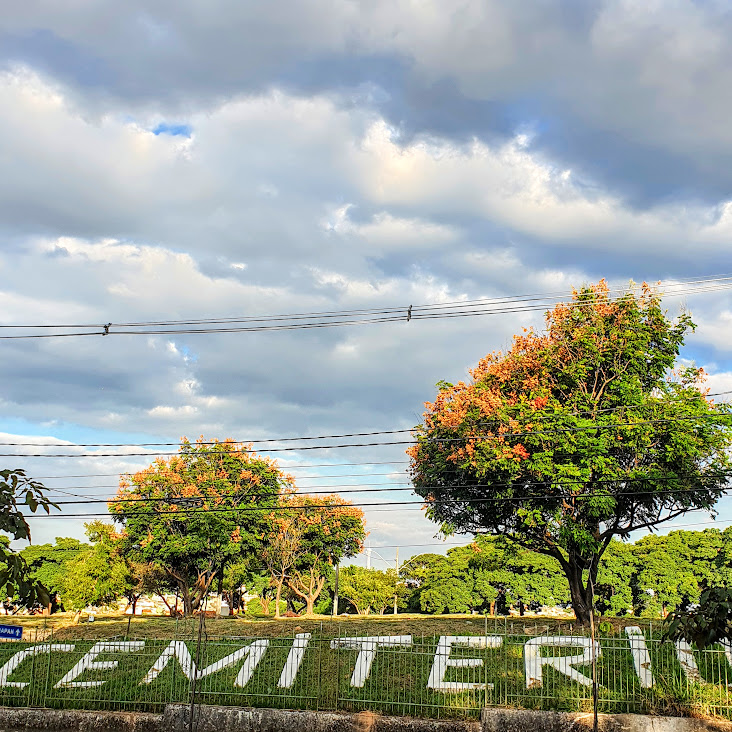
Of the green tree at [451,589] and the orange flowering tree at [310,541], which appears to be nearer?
the orange flowering tree at [310,541]

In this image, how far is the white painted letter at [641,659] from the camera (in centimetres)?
1648

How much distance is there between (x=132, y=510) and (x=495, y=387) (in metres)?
21.7

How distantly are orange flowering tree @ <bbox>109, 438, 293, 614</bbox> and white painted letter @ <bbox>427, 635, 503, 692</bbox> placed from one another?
17855mm

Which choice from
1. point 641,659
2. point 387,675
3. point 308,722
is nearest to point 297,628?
point 387,675

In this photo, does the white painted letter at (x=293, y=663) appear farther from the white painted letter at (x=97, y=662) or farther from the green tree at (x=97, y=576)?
the green tree at (x=97, y=576)

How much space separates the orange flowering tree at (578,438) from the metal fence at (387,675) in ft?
18.0

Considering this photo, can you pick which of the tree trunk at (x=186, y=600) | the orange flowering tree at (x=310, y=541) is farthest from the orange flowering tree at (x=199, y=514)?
the orange flowering tree at (x=310, y=541)

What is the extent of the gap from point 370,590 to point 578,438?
98.2 feet

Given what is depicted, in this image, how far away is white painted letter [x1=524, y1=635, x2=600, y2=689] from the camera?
1683 cm

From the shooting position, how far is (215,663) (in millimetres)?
19625

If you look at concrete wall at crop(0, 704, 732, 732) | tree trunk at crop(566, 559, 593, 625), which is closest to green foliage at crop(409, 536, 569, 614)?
tree trunk at crop(566, 559, 593, 625)

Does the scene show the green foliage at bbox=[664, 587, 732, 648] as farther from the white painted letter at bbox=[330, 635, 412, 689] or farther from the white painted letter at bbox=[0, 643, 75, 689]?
the white painted letter at bbox=[0, 643, 75, 689]

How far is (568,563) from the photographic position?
2577cm

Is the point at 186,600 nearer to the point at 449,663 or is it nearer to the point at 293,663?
the point at 293,663
